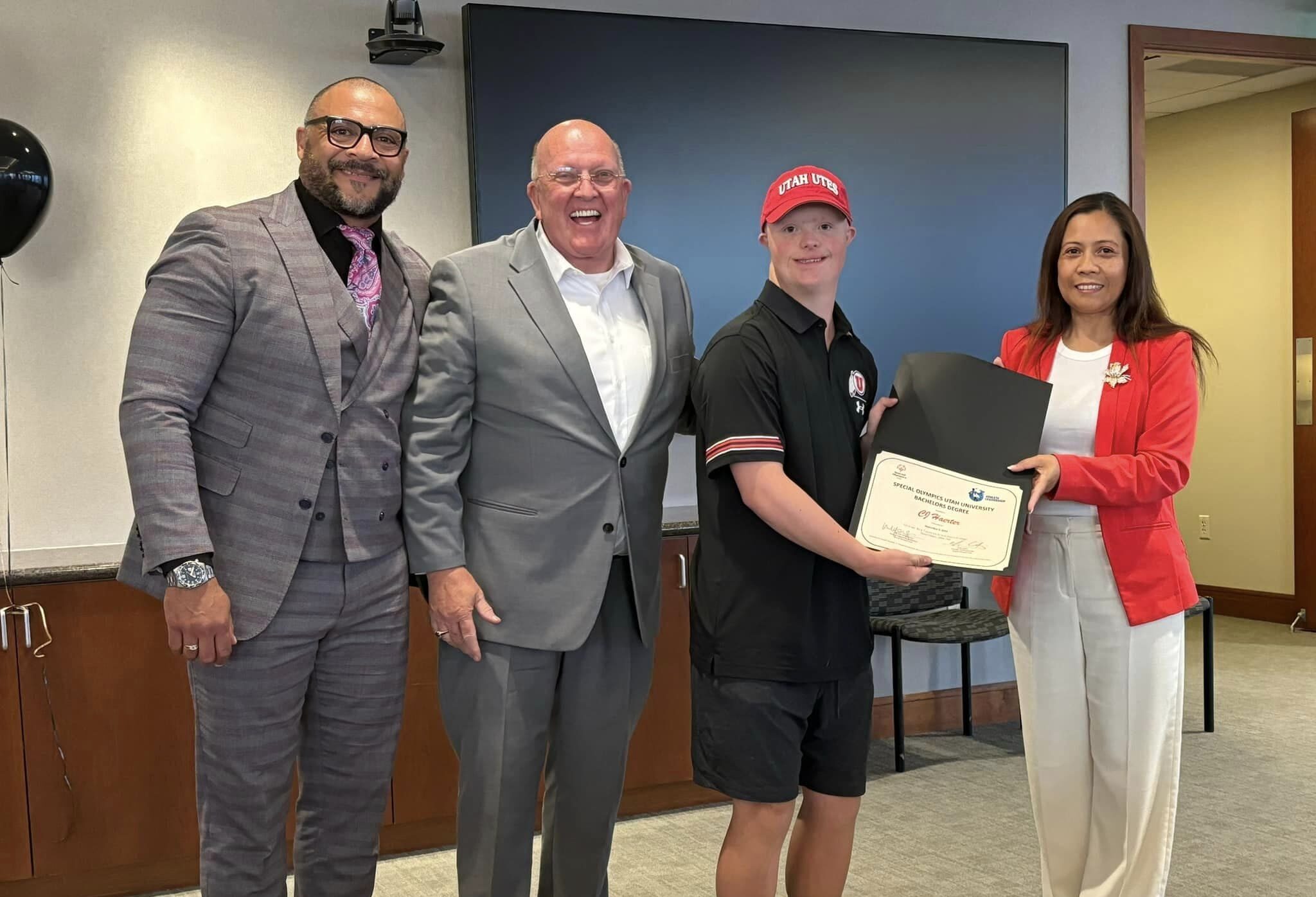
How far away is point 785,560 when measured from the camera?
212 centimetres

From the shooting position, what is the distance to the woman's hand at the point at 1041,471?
2285 millimetres

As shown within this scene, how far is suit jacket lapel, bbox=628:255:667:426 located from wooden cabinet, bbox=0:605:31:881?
1838mm

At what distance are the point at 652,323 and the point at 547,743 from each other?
0.85m

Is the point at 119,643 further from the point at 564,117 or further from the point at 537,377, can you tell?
the point at 564,117

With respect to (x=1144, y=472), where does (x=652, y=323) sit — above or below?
above

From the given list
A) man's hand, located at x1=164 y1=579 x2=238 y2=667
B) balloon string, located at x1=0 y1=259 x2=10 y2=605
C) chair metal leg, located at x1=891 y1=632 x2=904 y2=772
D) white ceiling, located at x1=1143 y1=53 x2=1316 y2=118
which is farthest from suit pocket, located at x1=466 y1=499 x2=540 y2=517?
white ceiling, located at x1=1143 y1=53 x2=1316 y2=118

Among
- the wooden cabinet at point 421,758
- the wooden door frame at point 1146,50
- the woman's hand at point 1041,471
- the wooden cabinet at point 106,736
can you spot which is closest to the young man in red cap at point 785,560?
the woman's hand at point 1041,471

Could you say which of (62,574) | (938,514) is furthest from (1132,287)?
(62,574)

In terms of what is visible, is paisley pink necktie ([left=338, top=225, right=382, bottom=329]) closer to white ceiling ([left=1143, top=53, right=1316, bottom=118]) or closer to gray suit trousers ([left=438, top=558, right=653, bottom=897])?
gray suit trousers ([left=438, top=558, right=653, bottom=897])

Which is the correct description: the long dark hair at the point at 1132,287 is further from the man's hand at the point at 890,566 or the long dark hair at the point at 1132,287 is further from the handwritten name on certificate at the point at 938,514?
the man's hand at the point at 890,566

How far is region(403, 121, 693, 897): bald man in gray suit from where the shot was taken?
7.16 feet

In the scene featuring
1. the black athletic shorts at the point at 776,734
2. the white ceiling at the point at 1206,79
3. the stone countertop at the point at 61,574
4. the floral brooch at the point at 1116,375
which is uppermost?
the white ceiling at the point at 1206,79

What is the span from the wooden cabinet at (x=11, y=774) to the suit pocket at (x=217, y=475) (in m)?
1.32

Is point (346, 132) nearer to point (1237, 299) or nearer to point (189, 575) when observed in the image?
point (189, 575)
